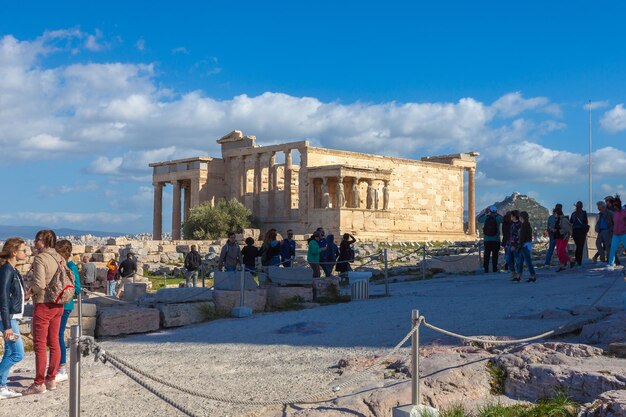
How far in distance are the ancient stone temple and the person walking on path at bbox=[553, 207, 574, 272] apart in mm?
22605

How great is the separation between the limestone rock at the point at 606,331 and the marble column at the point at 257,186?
37.3m

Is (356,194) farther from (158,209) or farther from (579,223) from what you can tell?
(579,223)

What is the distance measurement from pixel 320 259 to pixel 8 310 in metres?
10.2

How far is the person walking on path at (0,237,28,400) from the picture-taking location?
6547 mm

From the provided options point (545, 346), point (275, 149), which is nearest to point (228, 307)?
point (545, 346)

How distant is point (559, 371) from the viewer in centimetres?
600

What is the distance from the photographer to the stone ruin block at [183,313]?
37.5ft

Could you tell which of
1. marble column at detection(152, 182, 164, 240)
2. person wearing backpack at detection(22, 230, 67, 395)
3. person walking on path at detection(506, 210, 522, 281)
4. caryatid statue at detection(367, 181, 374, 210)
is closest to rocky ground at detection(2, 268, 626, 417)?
person wearing backpack at detection(22, 230, 67, 395)

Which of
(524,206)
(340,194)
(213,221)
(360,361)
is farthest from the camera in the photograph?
(524,206)

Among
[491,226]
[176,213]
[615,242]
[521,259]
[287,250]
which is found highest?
[176,213]

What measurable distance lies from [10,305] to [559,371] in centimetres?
487

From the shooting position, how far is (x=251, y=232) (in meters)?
36.8

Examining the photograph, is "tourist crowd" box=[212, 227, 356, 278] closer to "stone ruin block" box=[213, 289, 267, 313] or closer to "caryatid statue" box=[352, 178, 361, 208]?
"stone ruin block" box=[213, 289, 267, 313]

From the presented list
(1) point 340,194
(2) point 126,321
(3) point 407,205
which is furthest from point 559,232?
(3) point 407,205
